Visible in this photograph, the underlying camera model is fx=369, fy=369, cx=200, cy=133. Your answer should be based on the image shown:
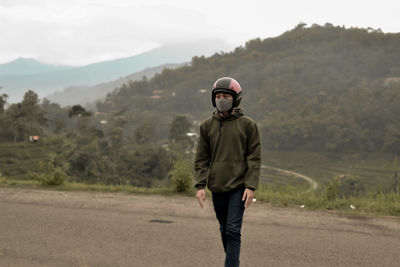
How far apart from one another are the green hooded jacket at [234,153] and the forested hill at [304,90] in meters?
109

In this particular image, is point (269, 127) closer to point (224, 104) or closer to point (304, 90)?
point (304, 90)

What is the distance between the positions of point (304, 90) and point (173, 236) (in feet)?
486

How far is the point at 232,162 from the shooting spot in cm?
305

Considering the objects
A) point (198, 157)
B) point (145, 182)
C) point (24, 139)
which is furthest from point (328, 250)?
point (24, 139)

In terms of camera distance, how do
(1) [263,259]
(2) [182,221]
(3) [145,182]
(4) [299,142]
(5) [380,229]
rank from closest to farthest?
(1) [263,259] → (5) [380,229] → (2) [182,221] → (3) [145,182] → (4) [299,142]

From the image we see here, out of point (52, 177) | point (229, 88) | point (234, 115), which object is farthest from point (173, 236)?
point (52, 177)

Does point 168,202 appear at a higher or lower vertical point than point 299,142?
higher

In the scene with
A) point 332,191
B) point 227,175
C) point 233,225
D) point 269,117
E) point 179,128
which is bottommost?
point 179,128

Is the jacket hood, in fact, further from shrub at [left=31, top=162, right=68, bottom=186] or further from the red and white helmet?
shrub at [left=31, top=162, right=68, bottom=186]

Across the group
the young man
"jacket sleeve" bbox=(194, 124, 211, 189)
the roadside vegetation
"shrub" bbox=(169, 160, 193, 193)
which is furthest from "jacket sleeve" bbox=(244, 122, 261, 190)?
"shrub" bbox=(169, 160, 193, 193)

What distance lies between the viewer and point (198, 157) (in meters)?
3.27

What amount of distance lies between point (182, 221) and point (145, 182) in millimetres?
54046

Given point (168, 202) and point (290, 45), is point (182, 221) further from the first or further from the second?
point (290, 45)

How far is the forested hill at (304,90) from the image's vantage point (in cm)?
11199
